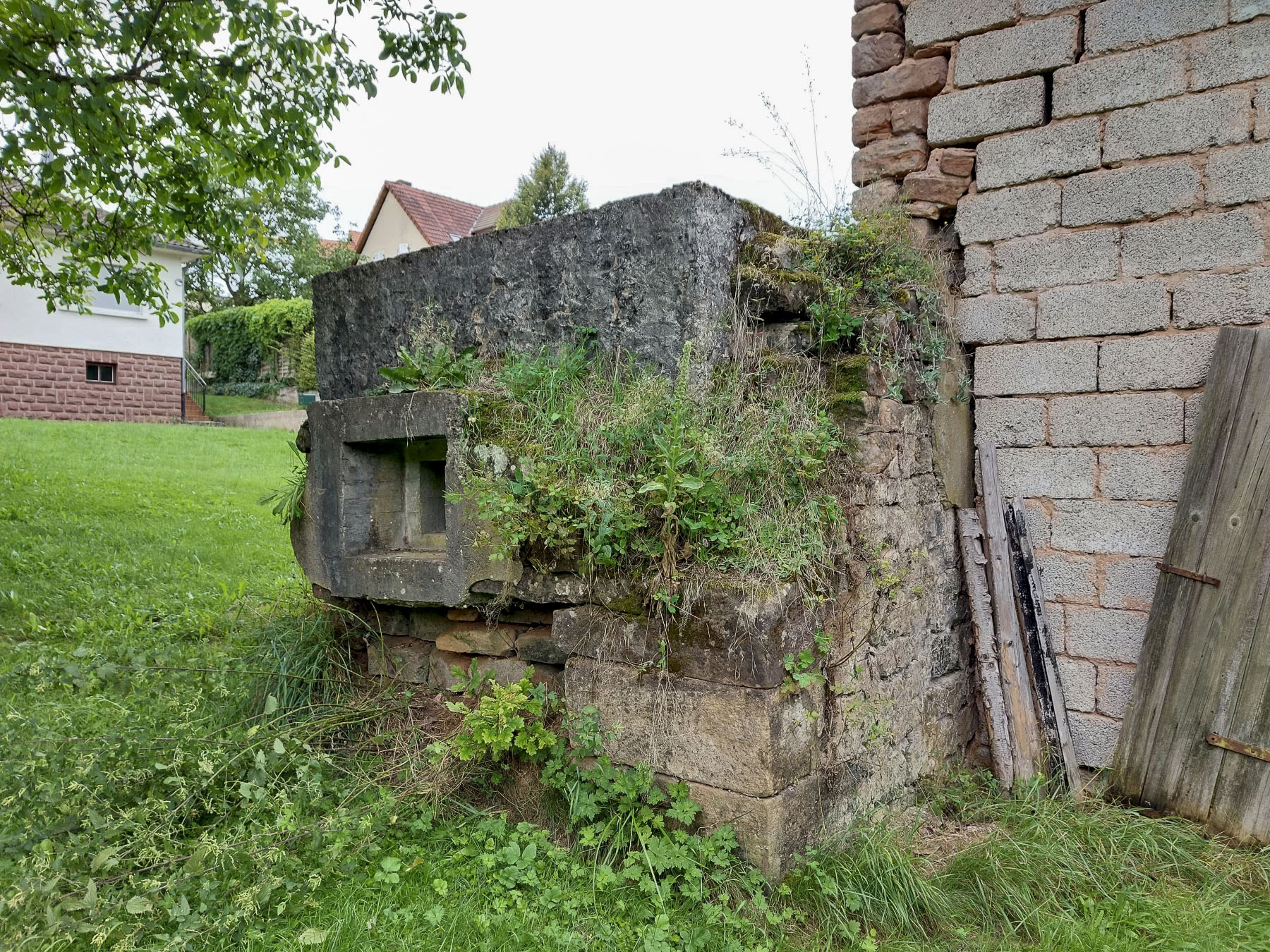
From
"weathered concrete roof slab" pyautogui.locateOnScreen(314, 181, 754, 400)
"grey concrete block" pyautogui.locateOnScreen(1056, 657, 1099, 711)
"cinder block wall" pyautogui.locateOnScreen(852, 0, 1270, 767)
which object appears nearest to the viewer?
"weathered concrete roof slab" pyautogui.locateOnScreen(314, 181, 754, 400)

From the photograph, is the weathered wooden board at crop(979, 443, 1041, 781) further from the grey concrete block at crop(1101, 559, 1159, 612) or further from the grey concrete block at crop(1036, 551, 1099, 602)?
the grey concrete block at crop(1101, 559, 1159, 612)

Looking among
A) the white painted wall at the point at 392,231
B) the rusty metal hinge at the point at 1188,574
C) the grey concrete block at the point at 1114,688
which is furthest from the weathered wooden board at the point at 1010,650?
the white painted wall at the point at 392,231

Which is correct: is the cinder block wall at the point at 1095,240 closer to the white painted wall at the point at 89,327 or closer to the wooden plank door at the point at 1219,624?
the wooden plank door at the point at 1219,624

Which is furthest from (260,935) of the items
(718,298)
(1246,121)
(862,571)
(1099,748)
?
(1246,121)

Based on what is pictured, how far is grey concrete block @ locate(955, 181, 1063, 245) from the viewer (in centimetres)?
393

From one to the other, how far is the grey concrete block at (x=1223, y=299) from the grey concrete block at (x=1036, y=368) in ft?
1.20

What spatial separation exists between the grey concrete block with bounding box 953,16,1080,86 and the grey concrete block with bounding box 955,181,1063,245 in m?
0.54

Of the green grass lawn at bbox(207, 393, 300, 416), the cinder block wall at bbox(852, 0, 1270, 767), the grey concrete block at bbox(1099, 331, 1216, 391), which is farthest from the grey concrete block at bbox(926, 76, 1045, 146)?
the green grass lawn at bbox(207, 393, 300, 416)

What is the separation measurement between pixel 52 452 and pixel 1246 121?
43.8 ft

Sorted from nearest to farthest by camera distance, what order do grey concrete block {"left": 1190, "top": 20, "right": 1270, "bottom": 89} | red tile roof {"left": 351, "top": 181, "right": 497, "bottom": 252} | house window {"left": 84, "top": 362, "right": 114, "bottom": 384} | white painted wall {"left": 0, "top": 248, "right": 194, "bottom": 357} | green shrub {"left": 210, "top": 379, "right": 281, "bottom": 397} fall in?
grey concrete block {"left": 1190, "top": 20, "right": 1270, "bottom": 89}
white painted wall {"left": 0, "top": 248, "right": 194, "bottom": 357}
house window {"left": 84, "top": 362, "right": 114, "bottom": 384}
green shrub {"left": 210, "top": 379, "right": 281, "bottom": 397}
red tile roof {"left": 351, "top": 181, "right": 497, "bottom": 252}

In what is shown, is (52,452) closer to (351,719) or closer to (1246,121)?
(351,719)

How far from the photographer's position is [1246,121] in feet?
11.4

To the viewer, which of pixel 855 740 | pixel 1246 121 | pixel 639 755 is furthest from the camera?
pixel 1246 121

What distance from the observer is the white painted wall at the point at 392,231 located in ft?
90.6
